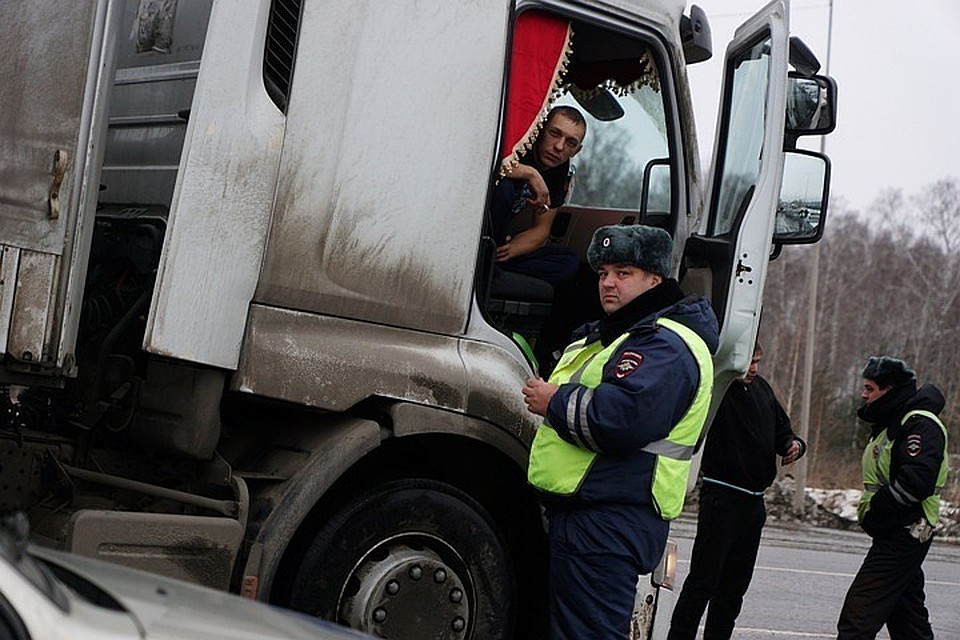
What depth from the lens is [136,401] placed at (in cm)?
465

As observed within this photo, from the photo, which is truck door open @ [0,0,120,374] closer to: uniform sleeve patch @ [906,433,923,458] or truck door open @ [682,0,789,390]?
truck door open @ [682,0,789,390]

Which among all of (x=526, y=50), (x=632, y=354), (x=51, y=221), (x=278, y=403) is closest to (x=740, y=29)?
(x=526, y=50)

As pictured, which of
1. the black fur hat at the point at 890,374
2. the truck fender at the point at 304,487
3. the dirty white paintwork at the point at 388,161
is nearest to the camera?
the truck fender at the point at 304,487

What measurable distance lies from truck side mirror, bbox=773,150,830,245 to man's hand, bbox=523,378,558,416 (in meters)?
1.29

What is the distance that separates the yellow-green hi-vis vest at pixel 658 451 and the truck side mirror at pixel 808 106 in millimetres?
1068

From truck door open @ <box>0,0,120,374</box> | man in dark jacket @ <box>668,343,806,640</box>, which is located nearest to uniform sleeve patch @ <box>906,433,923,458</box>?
man in dark jacket @ <box>668,343,806,640</box>

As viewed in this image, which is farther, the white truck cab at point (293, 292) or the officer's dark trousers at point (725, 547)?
the officer's dark trousers at point (725, 547)

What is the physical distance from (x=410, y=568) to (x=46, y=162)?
1.66 meters

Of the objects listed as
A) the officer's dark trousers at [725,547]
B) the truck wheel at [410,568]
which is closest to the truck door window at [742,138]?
the truck wheel at [410,568]

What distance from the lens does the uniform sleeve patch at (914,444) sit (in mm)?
7285

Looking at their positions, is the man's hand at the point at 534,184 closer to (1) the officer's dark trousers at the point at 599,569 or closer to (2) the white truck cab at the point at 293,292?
(2) the white truck cab at the point at 293,292

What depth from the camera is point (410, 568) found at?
463cm

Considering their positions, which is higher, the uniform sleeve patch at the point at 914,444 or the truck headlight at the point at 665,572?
the uniform sleeve patch at the point at 914,444

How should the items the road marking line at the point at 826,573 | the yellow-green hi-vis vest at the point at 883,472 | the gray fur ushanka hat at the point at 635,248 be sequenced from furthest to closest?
1. the road marking line at the point at 826,573
2. the yellow-green hi-vis vest at the point at 883,472
3. the gray fur ushanka hat at the point at 635,248
